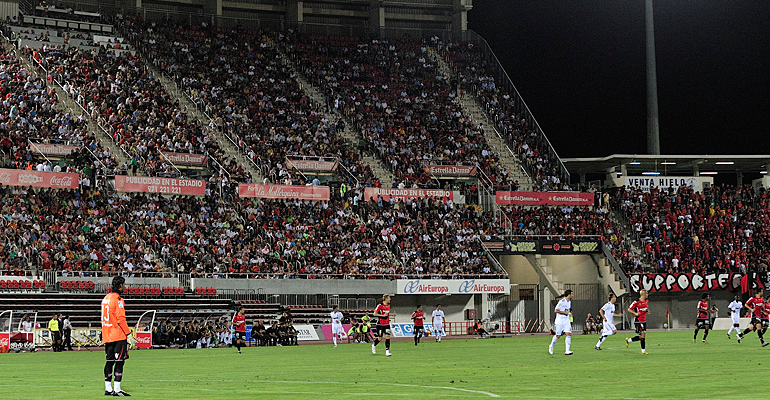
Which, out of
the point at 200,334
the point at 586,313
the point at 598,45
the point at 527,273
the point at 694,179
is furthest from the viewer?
the point at 598,45

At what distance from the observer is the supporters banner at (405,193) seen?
64.3m

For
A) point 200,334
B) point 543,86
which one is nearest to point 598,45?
point 543,86

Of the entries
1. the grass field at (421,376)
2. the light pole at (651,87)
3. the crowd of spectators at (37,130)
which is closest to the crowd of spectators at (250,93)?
the crowd of spectators at (37,130)

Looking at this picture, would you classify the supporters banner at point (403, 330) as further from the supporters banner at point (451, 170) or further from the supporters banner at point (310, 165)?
the supporters banner at point (451, 170)

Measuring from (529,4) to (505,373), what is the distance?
65229 mm

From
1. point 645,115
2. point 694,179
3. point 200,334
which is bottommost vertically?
point 200,334

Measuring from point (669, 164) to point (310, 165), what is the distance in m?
29.3

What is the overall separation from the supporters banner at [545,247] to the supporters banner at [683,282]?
129 inches

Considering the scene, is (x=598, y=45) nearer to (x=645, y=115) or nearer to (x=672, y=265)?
(x=645, y=115)

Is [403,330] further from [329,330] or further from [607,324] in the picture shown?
[607,324]

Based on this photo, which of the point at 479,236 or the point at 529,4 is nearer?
the point at 479,236

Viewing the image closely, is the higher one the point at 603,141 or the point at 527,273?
the point at 603,141

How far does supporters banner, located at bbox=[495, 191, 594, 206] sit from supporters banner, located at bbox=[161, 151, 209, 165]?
19701 millimetres

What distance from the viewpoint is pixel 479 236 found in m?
63.9
